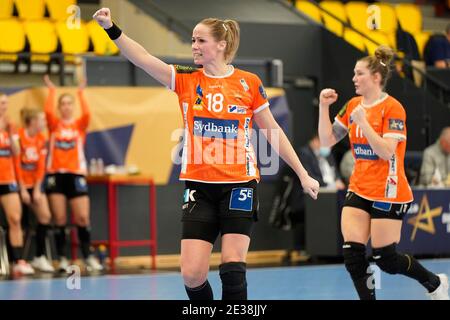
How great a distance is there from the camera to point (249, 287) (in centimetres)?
1070

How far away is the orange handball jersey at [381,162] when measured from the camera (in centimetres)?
768

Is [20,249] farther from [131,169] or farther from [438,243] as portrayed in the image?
[438,243]

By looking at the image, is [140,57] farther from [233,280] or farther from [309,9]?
[309,9]

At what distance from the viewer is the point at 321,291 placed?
10.2 meters

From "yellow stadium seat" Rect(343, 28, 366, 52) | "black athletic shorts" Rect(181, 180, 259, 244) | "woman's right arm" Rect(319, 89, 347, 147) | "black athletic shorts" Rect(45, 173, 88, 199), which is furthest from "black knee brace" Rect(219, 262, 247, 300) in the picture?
"yellow stadium seat" Rect(343, 28, 366, 52)

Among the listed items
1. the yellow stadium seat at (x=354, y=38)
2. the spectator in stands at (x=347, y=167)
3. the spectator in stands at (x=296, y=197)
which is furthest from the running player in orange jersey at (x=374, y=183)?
the yellow stadium seat at (x=354, y=38)

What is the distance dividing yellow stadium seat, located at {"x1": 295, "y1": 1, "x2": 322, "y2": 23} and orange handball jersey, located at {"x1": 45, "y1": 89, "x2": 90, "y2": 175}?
664cm

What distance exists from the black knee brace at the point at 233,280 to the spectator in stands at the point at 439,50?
39.2ft

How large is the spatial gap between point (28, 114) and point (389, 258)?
6.35 m

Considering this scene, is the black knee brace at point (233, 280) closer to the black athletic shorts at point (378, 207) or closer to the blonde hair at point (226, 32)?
the blonde hair at point (226, 32)

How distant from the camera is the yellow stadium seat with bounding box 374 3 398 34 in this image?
19.0m

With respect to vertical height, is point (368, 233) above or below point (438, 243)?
above

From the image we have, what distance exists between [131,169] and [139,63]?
7.40 meters

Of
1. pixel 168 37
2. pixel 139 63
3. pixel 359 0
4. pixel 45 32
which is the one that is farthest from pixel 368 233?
pixel 359 0
